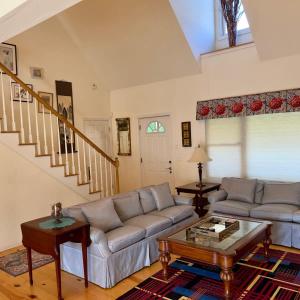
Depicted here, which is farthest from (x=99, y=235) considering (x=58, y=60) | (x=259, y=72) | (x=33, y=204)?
(x=58, y=60)

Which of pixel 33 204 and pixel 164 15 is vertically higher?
pixel 164 15

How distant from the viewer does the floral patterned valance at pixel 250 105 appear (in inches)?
186

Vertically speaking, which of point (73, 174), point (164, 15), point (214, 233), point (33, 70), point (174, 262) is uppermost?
point (164, 15)

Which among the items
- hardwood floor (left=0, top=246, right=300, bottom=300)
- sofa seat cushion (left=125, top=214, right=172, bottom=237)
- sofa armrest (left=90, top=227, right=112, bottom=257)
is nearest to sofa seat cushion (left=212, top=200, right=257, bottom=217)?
sofa seat cushion (left=125, top=214, right=172, bottom=237)

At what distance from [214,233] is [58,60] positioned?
188 inches

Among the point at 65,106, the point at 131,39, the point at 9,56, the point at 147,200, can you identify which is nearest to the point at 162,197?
the point at 147,200

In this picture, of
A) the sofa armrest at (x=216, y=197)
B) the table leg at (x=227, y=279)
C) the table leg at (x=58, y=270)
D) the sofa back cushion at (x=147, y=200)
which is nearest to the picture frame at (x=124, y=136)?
the sofa back cushion at (x=147, y=200)

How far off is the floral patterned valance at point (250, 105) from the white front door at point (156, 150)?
987 millimetres

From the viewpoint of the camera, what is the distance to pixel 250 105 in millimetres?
5145

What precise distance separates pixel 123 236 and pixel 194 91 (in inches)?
139

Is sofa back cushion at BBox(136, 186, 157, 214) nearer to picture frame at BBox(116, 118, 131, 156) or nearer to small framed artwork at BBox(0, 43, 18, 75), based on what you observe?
picture frame at BBox(116, 118, 131, 156)

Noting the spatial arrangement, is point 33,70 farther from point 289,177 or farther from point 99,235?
point 289,177

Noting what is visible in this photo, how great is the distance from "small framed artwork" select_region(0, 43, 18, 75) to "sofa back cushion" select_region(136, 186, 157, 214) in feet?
10.8

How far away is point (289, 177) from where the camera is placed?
16.4ft
